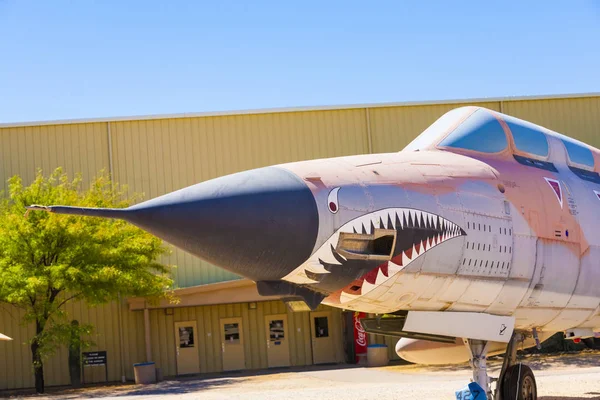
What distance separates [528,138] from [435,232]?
9.28ft

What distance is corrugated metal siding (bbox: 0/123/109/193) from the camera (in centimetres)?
3058

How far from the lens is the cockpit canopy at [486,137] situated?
29.4ft

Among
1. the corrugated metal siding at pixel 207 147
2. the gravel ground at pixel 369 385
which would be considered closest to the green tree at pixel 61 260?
the gravel ground at pixel 369 385

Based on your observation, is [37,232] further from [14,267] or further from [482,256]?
[482,256]

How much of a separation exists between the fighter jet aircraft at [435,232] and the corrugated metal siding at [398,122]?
68.8ft

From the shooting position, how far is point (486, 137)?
912 cm

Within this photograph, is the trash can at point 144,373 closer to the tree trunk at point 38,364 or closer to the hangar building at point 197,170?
the hangar building at point 197,170

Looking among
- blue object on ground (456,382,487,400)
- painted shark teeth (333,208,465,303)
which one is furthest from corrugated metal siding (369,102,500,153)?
painted shark teeth (333,208,465,303)

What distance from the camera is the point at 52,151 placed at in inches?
1208

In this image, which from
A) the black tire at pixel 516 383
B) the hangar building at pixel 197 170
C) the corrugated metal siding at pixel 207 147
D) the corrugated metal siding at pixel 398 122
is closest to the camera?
the black tire at pixel 516 383

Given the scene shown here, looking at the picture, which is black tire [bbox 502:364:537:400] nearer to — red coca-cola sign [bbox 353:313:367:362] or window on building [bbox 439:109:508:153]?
window on building [bbox 439:109:508:153]

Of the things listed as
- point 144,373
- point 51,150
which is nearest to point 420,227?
point 144,373

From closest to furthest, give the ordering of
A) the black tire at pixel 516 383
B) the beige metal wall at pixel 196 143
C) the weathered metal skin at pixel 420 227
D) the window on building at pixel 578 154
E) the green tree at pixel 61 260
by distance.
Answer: the weathered metal skin at pixel 420 227 → the black tire at pixel 516 383 → the window on building at pixel 578 154 → the green tree at pixel 61 260 → the beige metal wall at pixel 196 143

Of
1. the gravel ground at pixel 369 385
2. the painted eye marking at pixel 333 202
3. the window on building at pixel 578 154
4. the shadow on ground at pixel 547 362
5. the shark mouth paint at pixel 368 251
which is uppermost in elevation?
the window on building at pixel 578 154
